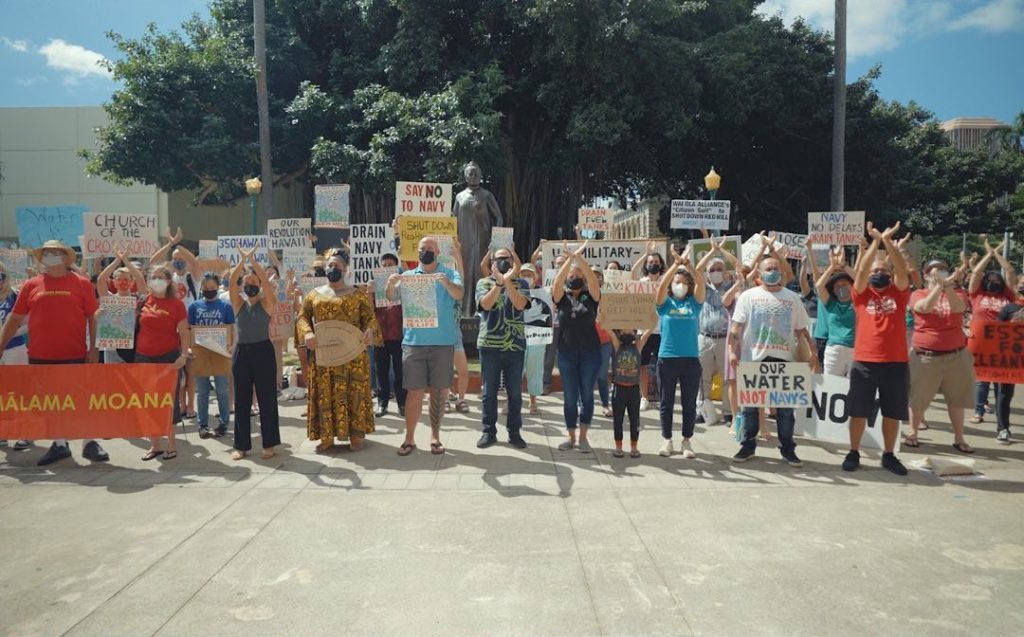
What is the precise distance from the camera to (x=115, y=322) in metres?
7.14

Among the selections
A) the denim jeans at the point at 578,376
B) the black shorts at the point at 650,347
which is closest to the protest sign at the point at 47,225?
the denim jeans at the point at 578,376

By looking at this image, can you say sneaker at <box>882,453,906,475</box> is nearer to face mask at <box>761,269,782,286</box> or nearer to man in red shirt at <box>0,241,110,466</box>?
face mask at <box>761,269,782,286</box>

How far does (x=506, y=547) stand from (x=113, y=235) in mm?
6767

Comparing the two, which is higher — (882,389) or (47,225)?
(47,225)

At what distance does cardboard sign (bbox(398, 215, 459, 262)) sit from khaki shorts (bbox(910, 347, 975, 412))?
5437mm

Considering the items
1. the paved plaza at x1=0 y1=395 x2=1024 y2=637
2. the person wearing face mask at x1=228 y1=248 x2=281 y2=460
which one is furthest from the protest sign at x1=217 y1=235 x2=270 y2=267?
the paved plaza at x1=0 y1=395 x2=1024 y2=637

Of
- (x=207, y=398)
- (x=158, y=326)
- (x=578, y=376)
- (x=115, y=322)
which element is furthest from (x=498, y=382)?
(x=115, y=322)

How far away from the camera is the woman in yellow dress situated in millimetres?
6777

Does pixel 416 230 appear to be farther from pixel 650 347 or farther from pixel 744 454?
pixel 744 454

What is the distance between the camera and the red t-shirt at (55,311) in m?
6.57

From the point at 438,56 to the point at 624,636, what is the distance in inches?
688

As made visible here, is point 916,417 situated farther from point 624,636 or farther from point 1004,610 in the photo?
point 624,636

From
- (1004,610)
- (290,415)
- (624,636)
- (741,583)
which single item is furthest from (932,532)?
(290,415)

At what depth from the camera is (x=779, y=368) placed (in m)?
6.36
